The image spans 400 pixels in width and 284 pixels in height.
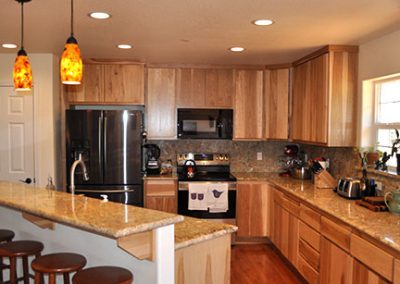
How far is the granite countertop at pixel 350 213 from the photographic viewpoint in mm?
2377

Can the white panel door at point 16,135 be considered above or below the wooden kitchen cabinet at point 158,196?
above

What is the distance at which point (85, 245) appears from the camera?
7.73 ft

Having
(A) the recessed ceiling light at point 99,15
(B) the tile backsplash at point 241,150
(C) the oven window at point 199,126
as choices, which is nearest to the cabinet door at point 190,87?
(C) the oven window at point 199,126

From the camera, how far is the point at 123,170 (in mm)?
4562

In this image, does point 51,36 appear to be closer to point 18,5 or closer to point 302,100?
point 18,5

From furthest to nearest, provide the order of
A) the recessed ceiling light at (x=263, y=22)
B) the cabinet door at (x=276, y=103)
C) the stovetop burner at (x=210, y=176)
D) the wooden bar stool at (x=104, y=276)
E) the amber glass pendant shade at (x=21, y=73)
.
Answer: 1. the cabinet door at (x=276, y=103)
2. the stovetop burner at (x=210, y=176)
3. the recessed ceiling light at (x=263, y=22)
4. the amber glass pendant shade at (x=21, y=73)
5. the wooden bar stool at (x=104, y=276)

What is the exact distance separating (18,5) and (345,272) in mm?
2950

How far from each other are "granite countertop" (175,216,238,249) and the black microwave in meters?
2.71

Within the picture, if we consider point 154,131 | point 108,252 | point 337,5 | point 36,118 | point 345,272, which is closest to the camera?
point 108,252

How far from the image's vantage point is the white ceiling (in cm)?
257

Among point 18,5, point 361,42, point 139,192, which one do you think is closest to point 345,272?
point 361,42

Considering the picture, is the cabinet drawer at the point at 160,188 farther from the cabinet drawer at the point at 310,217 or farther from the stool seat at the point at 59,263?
the stool seat at the point at 59,263

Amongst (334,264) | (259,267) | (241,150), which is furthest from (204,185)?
(334,264)

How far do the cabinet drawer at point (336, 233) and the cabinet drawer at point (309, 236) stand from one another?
16 cm
